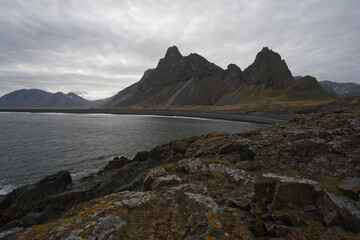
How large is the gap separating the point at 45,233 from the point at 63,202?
1245 centimetres

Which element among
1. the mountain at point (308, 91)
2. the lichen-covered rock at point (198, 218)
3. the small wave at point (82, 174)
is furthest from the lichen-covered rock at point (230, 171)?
the mountain at point (308, 91)

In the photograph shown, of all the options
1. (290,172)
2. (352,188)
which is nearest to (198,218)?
(352,188)

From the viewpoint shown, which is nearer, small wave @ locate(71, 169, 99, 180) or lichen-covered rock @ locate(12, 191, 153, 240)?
lichen-covered rock @ locate(12, 191, 153, 240)

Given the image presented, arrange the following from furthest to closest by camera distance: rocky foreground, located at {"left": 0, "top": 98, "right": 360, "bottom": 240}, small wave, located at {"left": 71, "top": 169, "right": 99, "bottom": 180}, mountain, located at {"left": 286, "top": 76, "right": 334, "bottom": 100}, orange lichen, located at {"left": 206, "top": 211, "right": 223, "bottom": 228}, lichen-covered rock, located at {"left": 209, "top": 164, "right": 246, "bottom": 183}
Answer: mountain, located at {"left": 286, "top": 76, "right": 334, "bottom": 100}, small wave, located at {"left": 71, "top": 169, "right": 99, "bottom": 180}, lichen-covered rock, located at {"left": 209, "top": 164, "right": 246, "bottom": 183}, orange lichen, located at {"left": 206, "top": 211, "right": 223, "bottom": 228}, rocky foreground, located at {"left": 0, "top": 98, "right": 360, "bottom": 240}

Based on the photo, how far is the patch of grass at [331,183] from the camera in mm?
7207

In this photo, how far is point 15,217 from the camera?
15.5 m

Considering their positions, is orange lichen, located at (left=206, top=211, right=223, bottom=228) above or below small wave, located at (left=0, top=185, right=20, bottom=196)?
above

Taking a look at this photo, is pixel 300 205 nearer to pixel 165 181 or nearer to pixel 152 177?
pixel 165 181

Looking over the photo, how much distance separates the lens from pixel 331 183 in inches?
324

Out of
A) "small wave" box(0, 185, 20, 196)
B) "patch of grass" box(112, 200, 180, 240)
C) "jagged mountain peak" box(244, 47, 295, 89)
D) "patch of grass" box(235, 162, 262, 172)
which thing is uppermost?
"jagged mountain peak" box(244, 47, 295, 89)

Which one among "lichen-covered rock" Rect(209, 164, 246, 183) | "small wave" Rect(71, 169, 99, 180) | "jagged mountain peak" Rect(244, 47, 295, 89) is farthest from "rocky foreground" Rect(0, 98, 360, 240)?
"jagged mountain peak" Rect(244, 47, 295, 89)

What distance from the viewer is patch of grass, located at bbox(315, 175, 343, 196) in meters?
7.21

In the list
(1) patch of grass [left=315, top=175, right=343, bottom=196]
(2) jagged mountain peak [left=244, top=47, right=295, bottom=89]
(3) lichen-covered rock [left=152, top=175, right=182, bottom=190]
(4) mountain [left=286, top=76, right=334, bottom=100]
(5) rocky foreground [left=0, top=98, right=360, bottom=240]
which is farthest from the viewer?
(2) jagged mountain peak [left=244, top=47, right=295, bottom=89]

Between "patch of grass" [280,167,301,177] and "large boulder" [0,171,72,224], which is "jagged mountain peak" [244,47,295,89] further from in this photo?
"large boulder" [0,171,72,224]
